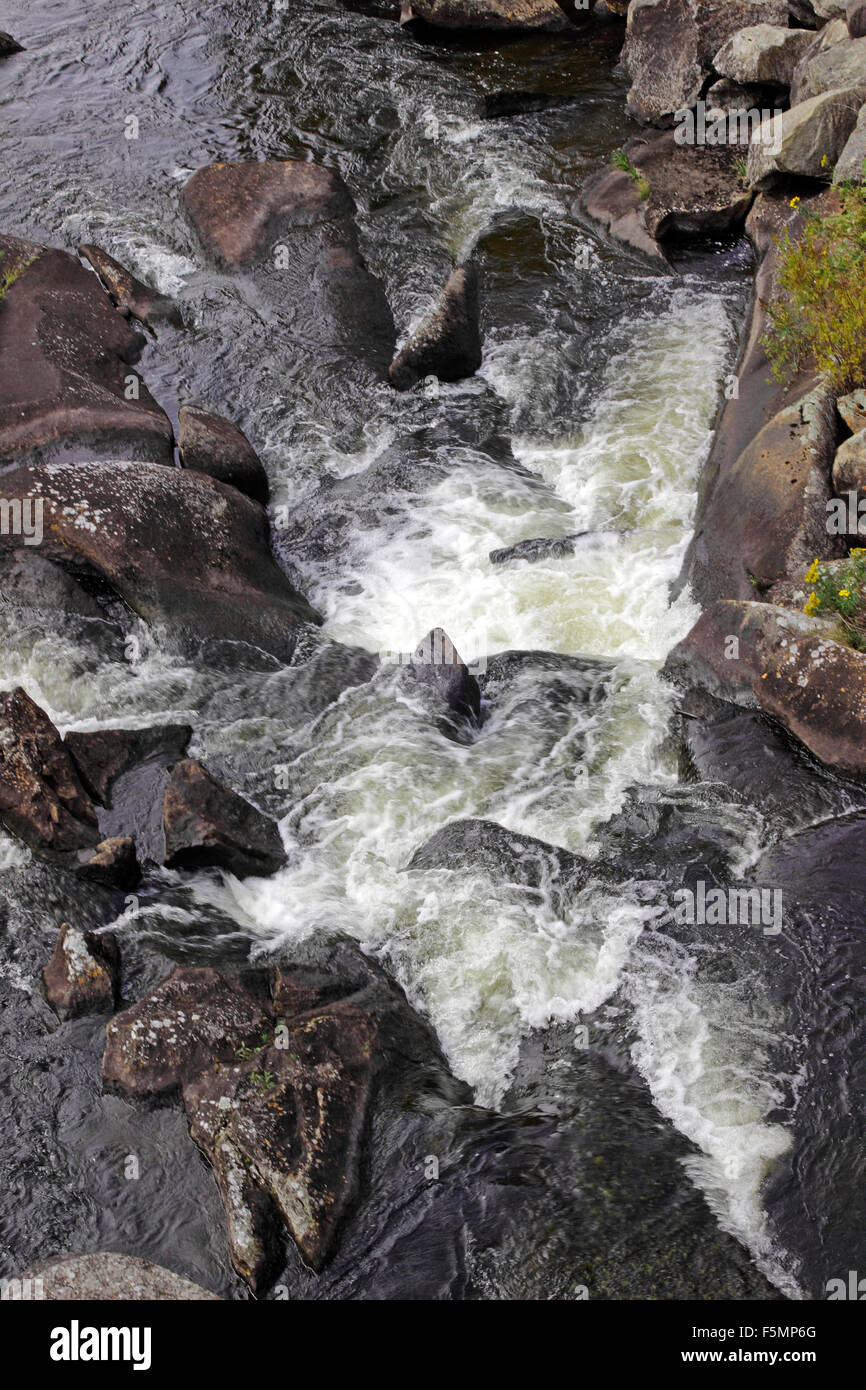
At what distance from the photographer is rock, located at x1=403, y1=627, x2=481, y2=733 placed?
9.48 metres

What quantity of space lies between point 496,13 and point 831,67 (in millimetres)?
7833

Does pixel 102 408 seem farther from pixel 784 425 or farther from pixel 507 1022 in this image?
pixel 507 1022

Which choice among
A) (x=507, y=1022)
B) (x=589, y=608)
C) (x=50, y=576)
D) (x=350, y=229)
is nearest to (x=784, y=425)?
(x=589, y=608)

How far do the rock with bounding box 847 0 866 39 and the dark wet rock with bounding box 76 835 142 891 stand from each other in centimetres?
1207

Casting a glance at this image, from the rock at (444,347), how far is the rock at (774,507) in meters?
3.93

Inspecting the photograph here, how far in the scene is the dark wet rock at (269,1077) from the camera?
6.09 metres

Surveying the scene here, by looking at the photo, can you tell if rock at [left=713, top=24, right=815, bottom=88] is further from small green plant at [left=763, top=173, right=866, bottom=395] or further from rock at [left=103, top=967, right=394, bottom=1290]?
rock at [left=103, top=967, right=394, bottom=1290]

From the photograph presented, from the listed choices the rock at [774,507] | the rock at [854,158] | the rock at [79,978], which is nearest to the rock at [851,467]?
the rock at [774,507]

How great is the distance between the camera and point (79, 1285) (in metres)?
5.59

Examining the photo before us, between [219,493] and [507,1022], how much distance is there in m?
5.95

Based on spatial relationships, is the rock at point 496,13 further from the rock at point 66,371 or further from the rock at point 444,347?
the rock at point 66,371

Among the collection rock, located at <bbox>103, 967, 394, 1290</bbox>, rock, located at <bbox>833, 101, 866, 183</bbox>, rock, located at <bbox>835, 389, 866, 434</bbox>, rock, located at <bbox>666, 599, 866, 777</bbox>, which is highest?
rock, located at <bbox>833, 101, 866, 183</bbox>

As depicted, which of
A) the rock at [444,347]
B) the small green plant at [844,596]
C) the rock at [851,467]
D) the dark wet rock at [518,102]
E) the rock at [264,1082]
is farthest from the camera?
the dark wet rock at [518,102]

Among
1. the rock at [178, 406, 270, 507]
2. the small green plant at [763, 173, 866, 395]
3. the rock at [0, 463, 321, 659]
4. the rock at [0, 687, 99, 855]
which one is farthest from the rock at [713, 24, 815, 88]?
the rock at [0, 687, 99, 855]
